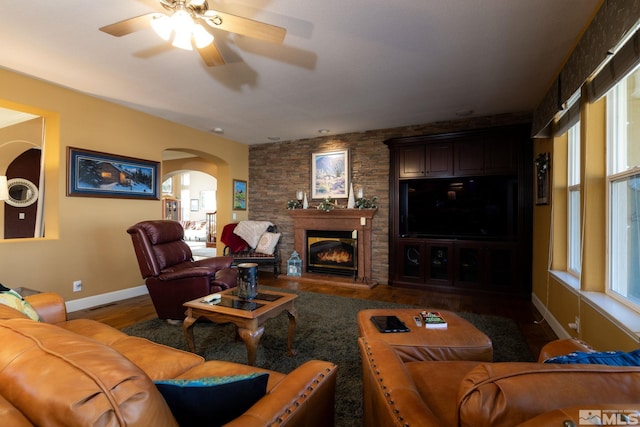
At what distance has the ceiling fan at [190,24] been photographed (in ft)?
5.98

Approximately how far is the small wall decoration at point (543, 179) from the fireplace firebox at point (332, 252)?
2.59m

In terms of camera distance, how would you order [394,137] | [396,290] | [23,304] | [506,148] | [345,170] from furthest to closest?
A: 1. [345,170]
2. [394,137]
3. [396,290]
4. [506,148]
5. [23,304]

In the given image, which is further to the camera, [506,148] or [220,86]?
[506,148]

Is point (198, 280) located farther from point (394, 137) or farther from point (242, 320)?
point (394, 137)

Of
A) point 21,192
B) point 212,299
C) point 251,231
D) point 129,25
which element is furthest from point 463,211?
point 21,192

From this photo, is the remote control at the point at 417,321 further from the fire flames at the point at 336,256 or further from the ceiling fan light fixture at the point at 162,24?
the fire flames at the point at 336,256

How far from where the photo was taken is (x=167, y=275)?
2924 millimetres

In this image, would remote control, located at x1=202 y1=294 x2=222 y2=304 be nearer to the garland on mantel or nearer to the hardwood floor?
the hardwood floor

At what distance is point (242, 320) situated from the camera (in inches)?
80.0

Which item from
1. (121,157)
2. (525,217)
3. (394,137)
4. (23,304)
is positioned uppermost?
(394,137)

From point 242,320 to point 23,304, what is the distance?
3.84 feet

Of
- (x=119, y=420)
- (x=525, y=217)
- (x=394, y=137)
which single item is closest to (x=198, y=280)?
(x=119, y=420)

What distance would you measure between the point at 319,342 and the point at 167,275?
5.31ft

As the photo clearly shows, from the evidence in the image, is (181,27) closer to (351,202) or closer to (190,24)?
(190,24)
